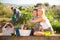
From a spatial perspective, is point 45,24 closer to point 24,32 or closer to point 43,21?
point 43,21

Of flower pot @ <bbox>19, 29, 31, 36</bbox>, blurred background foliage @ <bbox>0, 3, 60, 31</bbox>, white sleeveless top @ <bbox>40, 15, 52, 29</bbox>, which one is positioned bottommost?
flower pot @ <bbox>19, 29, 31, 36</bbox>

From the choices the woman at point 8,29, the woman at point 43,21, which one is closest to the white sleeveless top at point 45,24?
the woman at point 43,21

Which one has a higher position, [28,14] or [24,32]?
[28,14]

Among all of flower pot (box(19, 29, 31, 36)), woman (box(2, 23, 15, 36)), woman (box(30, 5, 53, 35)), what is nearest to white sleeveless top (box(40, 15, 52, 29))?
woman (box(30, 5, 53, 35))

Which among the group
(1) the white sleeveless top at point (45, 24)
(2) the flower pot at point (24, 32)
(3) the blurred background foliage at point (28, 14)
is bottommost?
(2) the flower pot at point (24, 32)

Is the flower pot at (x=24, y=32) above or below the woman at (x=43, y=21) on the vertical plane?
below

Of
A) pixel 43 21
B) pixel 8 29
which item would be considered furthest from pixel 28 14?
pixel 8 29

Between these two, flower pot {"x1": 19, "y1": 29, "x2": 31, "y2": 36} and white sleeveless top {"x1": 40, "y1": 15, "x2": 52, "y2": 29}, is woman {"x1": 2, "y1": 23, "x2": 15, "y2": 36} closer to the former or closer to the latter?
flower pot {"x1": 19, "y1": 29, "x2": 31, "y2": 36}

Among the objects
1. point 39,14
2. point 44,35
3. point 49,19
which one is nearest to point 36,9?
point 39,14

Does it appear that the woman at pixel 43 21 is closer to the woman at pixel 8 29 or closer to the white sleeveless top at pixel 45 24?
the white sleeveless top at pixel 45 24

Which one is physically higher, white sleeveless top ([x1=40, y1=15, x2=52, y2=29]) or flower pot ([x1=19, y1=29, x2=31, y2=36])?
white sleeveless top ([x1=40, y1=15, x2=52, y2=29])

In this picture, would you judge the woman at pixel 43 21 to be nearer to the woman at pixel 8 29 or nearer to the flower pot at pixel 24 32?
the flower pot at pixel 24 32

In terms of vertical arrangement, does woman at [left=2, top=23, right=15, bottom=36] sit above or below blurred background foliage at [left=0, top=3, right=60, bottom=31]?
below

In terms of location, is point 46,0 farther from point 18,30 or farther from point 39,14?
point 18,30
